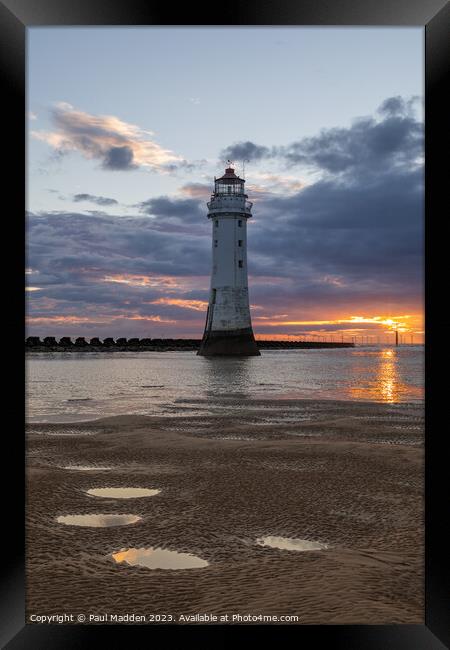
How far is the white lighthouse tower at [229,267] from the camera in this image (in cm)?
4597

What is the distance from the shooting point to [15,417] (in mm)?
2967

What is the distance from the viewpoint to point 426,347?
9.76 feet

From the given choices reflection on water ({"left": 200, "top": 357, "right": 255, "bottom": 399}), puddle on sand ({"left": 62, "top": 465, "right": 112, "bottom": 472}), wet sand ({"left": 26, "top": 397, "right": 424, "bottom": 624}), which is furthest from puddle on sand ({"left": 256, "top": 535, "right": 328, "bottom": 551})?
reflection on water ({"left": 200, "top": 357, "right": 255, "bottom": 399})

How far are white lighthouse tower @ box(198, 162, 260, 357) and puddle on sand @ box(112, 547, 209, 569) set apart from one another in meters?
41.4

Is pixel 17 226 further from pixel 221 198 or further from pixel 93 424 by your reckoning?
pixel 221 198

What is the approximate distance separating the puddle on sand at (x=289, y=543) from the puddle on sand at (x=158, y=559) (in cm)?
67

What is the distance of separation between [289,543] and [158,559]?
1.11m

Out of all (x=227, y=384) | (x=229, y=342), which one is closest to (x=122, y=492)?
(x=227, y=384)

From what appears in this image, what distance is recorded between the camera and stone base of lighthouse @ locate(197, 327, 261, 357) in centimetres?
4700

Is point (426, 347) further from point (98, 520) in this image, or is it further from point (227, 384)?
point (227, 384)

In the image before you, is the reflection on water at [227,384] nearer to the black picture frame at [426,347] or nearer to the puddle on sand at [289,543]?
the puddle on sand at [289,543]

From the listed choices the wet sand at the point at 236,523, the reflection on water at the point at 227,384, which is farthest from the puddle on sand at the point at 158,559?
the reflection on water at the point at 227,384

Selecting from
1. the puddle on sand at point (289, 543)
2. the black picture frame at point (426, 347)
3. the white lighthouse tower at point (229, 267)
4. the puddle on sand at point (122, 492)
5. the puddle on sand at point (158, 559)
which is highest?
the white lighthouse tower at point (229, 267)

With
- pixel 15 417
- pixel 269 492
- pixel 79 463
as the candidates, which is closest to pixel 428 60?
pixel 15 417
